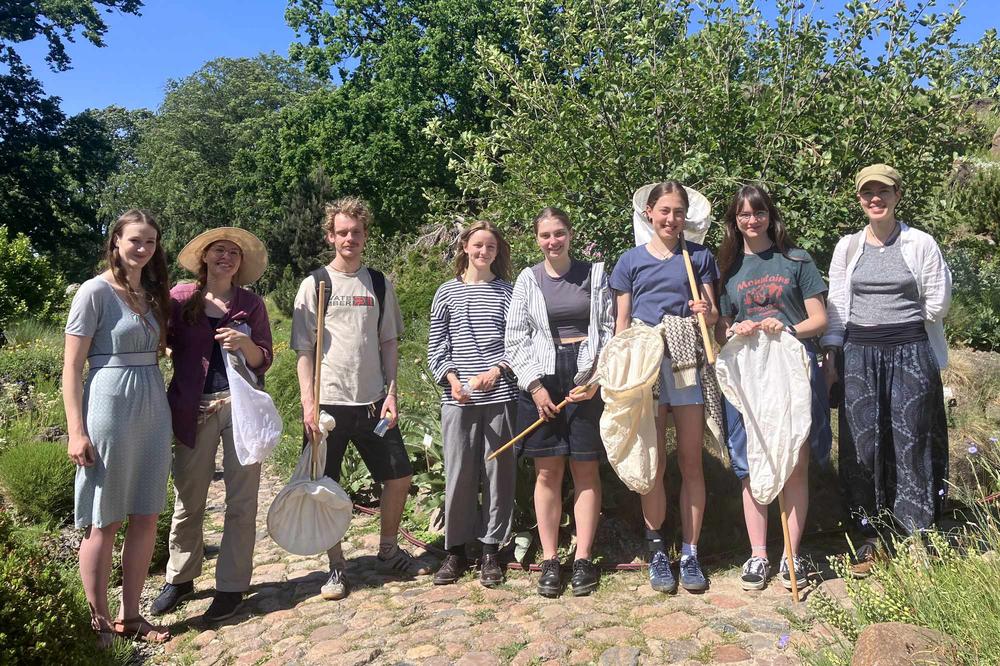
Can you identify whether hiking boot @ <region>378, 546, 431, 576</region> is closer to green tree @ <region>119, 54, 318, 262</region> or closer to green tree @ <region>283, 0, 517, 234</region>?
green tree @ <region>283, 0, 517, 234</region>

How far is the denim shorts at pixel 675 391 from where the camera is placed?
13.3ft

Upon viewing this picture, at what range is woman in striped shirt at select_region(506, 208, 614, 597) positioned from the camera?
4.09m

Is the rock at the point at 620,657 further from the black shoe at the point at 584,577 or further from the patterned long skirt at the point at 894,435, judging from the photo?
the patterned long skirt at the point at 894,435

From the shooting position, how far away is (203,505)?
4.13 meters

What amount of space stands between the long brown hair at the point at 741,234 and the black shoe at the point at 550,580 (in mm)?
1705

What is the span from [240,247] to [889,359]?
3312mm

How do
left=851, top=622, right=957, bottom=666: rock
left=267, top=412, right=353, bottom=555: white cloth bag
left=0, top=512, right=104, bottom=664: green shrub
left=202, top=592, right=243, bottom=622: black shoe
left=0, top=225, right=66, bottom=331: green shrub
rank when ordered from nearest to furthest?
left=851, top=622, right=957, bottom=666: rock, left=0, top=512, right=104, bottom=664: green shrub, left=202, top=592, right=243, bottom=622: black shoe, left=267, top=412, right=353, bottom=555: white cloth bag, left=0, top=225, right=66, bottom=331: green shrub

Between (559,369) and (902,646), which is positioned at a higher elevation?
(559,369)

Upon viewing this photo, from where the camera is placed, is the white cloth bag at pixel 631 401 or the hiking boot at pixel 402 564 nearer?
the white cloth bag at pixel 631 401

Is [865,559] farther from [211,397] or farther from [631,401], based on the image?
[211,397]

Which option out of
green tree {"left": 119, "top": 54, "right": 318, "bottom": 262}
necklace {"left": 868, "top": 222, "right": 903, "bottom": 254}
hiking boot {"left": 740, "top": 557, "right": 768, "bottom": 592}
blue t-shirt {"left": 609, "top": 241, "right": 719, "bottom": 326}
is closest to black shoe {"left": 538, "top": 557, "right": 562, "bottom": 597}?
hiking boot {"left": 740, "top": 557, "right": 768, "bottom": 592}

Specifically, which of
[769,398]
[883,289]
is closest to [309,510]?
[769,398]

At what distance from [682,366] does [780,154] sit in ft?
8.02

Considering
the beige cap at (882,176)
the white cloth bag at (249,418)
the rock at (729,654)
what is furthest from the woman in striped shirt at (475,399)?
the beige cap at (882,176)
